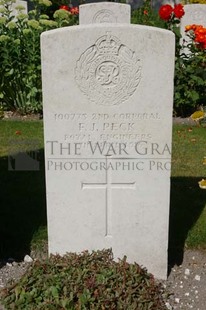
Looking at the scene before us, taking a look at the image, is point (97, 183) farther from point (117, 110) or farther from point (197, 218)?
point (197, 218)

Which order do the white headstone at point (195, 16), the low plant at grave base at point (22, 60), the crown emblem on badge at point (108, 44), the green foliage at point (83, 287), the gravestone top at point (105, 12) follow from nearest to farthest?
the green foliage at point (83, 287) → the crown emblem on badge at point (108, 44) → the low plant at grave base at point (22, 60) → the gravestone top at point (105, 12) → the white headstone at point (195, 16)

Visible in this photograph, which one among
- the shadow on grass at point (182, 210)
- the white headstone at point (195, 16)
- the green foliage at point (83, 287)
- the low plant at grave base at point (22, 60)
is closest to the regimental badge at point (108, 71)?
the green foliage at point (83, 287)

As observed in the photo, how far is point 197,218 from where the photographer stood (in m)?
4.16

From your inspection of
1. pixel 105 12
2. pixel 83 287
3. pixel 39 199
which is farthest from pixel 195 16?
pixel 83 287

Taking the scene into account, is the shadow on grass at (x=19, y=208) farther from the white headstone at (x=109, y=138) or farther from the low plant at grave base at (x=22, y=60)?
the low plant at grave base at (x=22, y=60)

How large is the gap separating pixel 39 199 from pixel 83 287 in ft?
6.10

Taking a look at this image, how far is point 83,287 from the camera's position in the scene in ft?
8.93

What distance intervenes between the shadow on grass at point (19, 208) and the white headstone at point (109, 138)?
1.66 ft

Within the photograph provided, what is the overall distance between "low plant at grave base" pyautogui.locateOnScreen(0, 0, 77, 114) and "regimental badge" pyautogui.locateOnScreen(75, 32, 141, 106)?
405 cm

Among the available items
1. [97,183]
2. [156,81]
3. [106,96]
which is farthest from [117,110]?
[97,183]

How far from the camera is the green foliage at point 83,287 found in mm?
2641

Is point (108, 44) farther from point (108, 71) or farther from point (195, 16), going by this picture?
point (195, 16)

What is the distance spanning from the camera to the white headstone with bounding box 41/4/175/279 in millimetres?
2945

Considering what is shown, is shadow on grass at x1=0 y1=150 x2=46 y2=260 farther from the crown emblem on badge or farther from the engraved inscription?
the engraved inscription
